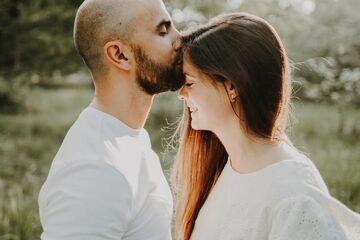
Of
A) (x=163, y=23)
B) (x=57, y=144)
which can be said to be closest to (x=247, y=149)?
(x=163, y=23)

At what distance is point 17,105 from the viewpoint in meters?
10.9

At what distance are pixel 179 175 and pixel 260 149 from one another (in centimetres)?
84

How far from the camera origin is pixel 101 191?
84.9 inches

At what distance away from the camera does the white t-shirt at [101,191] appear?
2.13 metres

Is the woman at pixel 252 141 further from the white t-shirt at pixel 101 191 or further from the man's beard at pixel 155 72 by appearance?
the white t-shirt at pixel 101 191

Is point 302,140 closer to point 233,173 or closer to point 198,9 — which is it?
point 198,9

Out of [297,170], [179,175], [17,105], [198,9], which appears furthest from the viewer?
[17,105]

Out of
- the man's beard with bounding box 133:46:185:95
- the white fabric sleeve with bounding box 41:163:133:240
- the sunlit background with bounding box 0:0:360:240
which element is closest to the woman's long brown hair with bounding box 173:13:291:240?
the man's beard with bounding box 133:46:185:95

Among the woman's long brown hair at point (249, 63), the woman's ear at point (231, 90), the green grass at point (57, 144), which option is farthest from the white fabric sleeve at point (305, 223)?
the green grass at point (57, 144)

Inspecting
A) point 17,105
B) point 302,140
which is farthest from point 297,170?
point 17,105

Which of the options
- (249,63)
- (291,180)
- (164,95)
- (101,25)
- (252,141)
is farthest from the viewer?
(164,95)

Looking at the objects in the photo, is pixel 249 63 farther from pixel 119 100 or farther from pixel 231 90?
pixel 119 100

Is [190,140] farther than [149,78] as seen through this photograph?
Yes

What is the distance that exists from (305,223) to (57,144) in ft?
23.0
